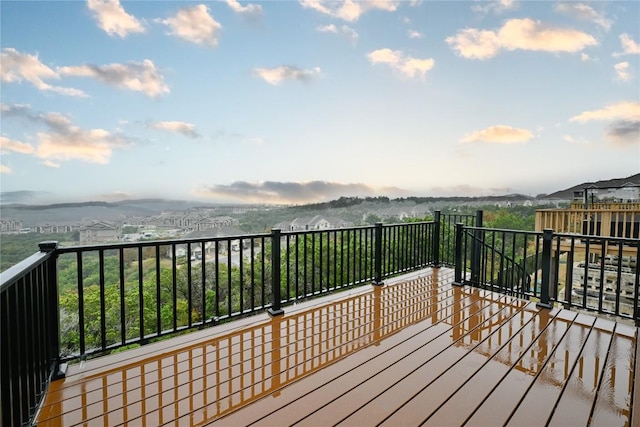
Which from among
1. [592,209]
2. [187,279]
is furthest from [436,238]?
[592,209]

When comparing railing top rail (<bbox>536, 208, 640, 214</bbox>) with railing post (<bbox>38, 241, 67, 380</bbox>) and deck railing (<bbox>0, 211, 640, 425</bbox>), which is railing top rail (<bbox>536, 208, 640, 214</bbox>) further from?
railing post (<bbox>38, 241, 67, 380</bbox>)

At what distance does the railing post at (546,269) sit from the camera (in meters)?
3.12

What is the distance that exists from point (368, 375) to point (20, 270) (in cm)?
192

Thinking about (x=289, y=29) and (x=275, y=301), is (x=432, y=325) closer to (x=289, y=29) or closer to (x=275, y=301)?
(x=275, y=301)

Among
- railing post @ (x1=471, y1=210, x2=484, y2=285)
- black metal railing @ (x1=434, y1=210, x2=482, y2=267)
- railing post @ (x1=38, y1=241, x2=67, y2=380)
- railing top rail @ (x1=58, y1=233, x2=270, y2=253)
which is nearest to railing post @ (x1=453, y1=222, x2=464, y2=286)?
railing post @ (x1=471, y1=210, x2=484, y2=285)

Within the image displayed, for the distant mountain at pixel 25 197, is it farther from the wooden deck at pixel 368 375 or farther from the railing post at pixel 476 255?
the railing post at pixel 476 255

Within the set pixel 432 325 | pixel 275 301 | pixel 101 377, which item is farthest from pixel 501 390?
Result: pixel 101 377

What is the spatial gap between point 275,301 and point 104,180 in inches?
642

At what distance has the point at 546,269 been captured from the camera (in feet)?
10.3

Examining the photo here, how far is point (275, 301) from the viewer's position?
297 cm

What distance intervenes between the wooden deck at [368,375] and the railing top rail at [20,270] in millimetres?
791

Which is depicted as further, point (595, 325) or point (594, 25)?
point (594, 25)

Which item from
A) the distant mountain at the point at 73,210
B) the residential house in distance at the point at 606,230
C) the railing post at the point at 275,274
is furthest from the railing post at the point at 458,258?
the distant mountain at the point at 73,210

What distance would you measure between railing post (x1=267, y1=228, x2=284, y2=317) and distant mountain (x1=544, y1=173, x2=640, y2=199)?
9517 mm
